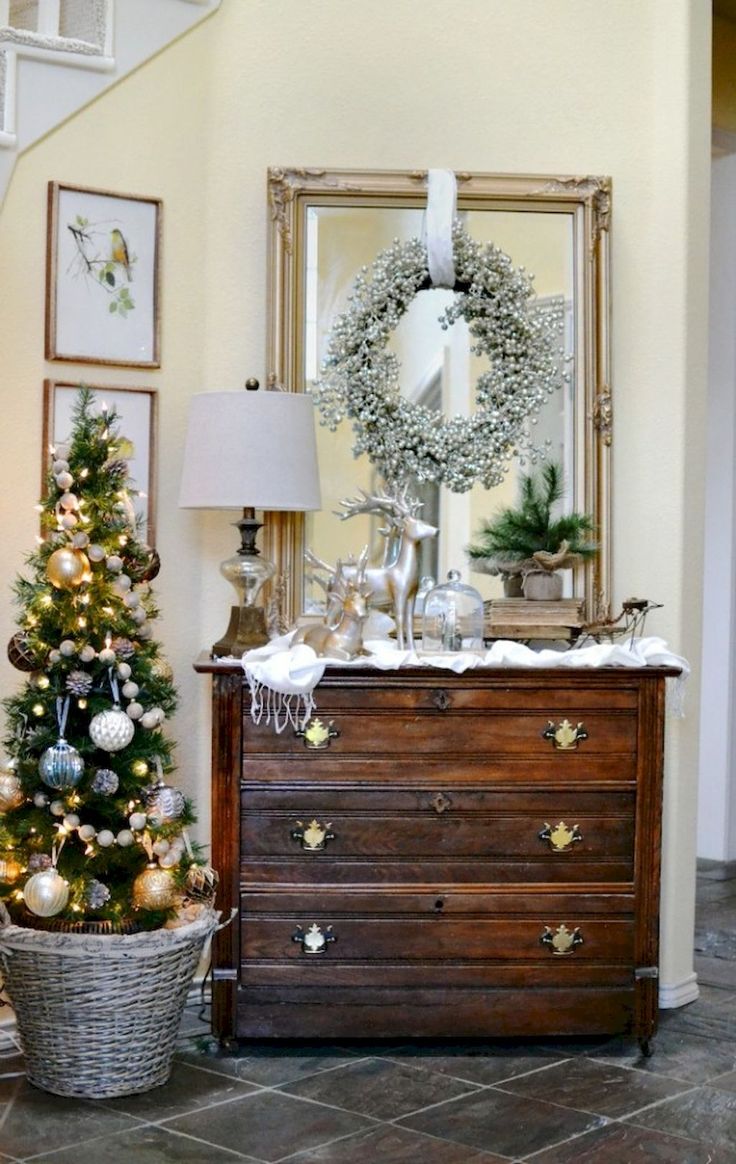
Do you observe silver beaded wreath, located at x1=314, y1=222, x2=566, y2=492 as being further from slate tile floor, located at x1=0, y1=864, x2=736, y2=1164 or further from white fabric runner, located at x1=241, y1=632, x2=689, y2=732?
slate tile floor, located at x1=0, y1=864, x2=736, y2=1164

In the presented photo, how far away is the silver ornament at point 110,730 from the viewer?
300 centimetres

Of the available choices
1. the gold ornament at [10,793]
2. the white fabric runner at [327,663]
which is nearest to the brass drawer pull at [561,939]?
the white fabric runner at [327,663]

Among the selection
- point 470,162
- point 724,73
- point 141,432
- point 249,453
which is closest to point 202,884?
point 249,453

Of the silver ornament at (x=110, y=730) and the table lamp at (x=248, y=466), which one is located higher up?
the table lamp at (x=248, y=466)

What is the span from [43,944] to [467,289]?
1.91 meters

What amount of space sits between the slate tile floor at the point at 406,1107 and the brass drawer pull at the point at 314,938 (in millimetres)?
251

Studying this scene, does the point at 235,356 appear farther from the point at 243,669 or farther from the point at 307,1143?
the point at 307,1143

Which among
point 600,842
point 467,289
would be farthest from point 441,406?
point 600,842

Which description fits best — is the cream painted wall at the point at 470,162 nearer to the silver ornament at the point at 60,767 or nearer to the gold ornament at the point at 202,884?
the gold ornament at the point at 202,884

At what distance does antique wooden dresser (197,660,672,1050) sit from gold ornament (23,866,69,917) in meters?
0.43

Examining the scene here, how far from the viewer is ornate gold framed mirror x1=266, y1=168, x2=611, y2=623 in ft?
12.1

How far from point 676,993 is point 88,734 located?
5.55 feet

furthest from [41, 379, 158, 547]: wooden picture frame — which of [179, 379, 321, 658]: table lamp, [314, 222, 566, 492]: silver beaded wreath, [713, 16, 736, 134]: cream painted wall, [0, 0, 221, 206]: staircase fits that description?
[713, 16, 736, 134]: cream painted wall

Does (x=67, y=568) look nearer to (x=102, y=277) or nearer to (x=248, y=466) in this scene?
(x=248, y=466)
